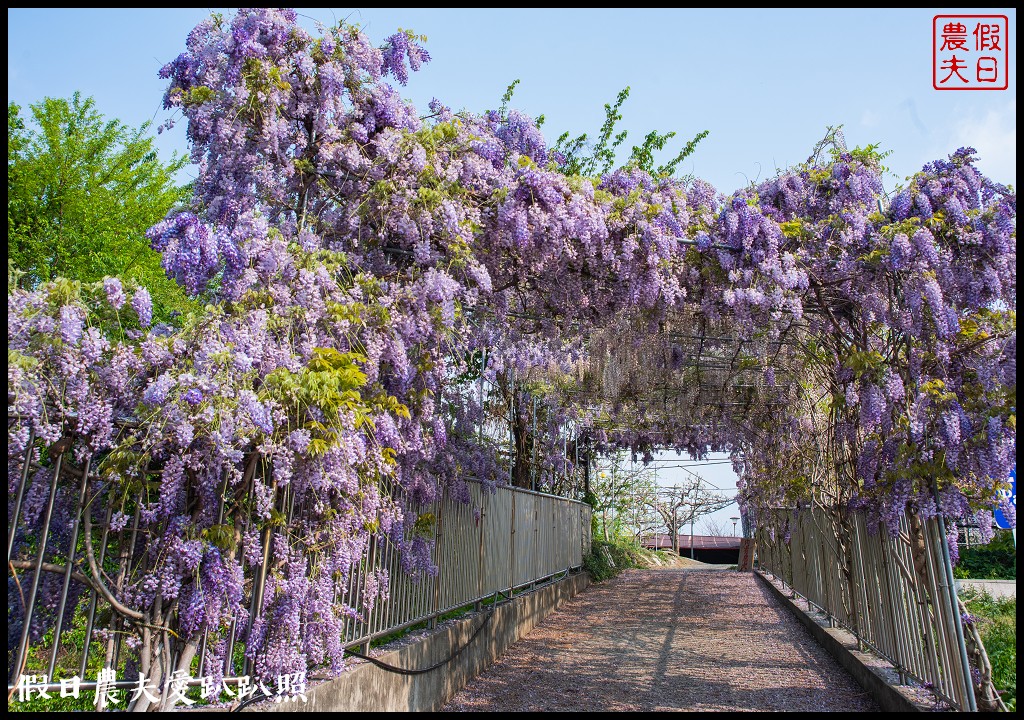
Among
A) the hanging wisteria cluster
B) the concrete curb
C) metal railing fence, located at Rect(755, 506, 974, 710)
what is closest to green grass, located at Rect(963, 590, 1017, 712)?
metal railing fence, located at Rect(755, 506, 974, 710)

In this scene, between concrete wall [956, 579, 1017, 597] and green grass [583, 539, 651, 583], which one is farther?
green grass [583, 539, 651, 583]

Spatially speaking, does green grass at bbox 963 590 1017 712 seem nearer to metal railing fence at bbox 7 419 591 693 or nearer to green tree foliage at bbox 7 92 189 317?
metal railing fence at bbox 7 419 591 693

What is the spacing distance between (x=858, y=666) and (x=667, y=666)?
153 centimetres

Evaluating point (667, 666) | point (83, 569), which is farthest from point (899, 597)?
point (83, 569)

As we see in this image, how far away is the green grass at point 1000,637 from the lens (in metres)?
4.86

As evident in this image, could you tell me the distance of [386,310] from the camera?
4.41 m

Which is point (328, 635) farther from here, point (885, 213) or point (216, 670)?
point (885, 213)

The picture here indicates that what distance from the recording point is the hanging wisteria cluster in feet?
10.3

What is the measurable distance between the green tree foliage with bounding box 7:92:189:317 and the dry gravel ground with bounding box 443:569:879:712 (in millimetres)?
7787

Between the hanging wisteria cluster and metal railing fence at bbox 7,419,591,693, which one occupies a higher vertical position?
the hanging wisteria cluster

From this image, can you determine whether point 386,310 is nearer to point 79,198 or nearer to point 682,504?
point 79,198

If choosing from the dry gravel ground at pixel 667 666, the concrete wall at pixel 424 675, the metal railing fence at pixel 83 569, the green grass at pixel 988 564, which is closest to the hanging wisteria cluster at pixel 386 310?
the metal railing fence at pixel 83 569

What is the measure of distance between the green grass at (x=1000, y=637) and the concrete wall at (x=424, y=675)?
3.35 metres

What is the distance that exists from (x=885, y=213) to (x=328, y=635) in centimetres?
467
